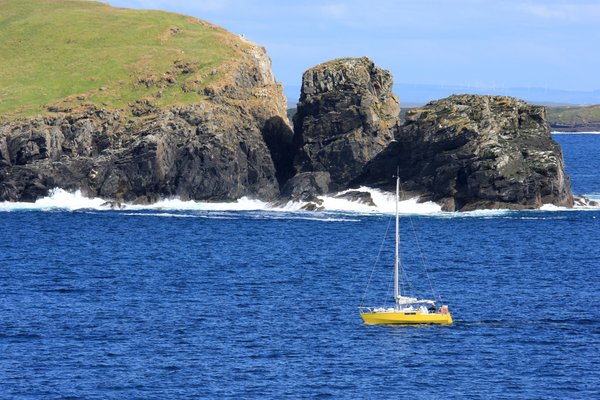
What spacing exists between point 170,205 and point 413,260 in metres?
52.2

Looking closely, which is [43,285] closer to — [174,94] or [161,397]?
[161,397]

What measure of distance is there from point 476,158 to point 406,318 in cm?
6751

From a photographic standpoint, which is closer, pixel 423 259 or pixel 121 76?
pixel 423 259

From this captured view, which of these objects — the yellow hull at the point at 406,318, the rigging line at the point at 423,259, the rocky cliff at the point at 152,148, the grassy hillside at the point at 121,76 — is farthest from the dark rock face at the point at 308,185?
the yellow hull at the point at 406,318

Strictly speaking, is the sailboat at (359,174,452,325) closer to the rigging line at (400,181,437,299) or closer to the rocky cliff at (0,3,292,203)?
the rigging line at (400,181,437,299)

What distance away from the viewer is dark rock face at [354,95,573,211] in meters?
150

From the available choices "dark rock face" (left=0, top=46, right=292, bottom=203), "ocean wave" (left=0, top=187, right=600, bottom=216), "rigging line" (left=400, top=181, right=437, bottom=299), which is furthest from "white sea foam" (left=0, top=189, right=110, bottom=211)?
"rigging line" (left=400, top=181, right=437, bottom=299)

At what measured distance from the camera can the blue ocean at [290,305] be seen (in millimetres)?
70625

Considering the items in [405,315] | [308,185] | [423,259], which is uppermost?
[308,185]

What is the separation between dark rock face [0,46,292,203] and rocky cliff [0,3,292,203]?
13 centimetres

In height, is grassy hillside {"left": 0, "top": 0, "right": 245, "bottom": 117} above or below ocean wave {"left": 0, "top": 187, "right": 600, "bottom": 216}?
above

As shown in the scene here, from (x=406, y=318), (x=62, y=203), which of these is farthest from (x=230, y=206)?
(x=406, y=318)

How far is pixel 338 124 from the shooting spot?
167 m

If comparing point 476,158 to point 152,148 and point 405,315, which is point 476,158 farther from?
point 405,315
